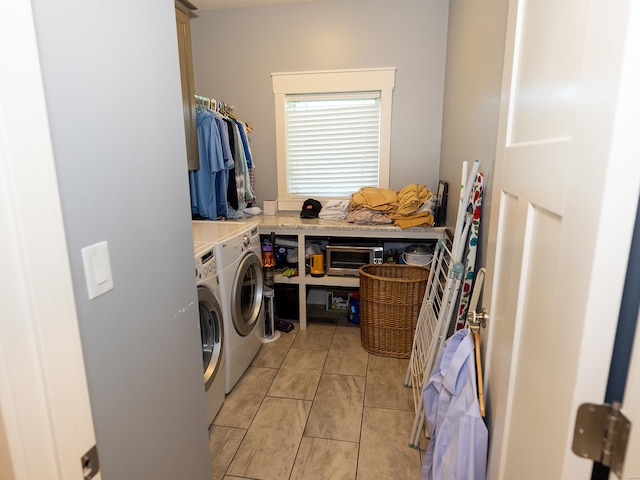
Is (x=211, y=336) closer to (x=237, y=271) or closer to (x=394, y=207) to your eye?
(x=237, y=271)

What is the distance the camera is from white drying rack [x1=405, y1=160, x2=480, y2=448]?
1.77 m

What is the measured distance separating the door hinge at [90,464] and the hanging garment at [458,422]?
0.94 meters

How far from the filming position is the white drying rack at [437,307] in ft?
5.81

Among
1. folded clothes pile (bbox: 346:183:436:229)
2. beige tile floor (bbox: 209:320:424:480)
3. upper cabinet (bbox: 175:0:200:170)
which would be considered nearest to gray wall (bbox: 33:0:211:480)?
beige tile floor (bbox: 209:320:424:480)

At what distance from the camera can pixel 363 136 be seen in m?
3.56

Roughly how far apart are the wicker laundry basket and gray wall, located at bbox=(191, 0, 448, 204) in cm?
119

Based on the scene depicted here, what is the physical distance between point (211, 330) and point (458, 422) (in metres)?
1.45

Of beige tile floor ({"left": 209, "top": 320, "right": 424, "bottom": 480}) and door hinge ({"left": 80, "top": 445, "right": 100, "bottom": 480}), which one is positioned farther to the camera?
beige tile floor ({"left": 209, "top": 320, "right": 424, "bottom": 480})

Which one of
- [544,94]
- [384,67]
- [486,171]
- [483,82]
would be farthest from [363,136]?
[544,94]

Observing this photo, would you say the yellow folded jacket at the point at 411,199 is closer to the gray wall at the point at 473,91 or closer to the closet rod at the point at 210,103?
the gray wall at the point at 473,91

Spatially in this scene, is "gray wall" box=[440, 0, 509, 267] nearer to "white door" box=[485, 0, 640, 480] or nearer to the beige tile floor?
"white door" box=[485, 0, 640, 480]

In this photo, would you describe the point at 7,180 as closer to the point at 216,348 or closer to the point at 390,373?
the point at 216,348

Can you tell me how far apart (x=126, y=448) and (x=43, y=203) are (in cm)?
64

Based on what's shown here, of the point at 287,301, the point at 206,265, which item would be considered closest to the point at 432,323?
the point at 206,265
